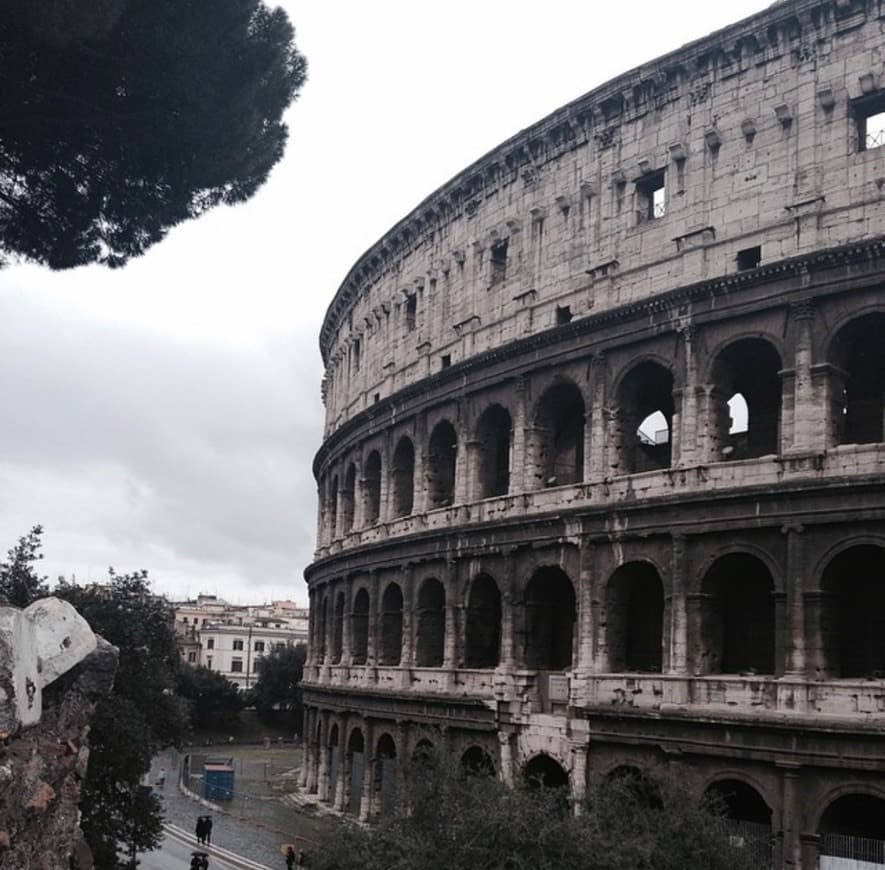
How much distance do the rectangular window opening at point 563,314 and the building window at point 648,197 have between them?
2293 mm

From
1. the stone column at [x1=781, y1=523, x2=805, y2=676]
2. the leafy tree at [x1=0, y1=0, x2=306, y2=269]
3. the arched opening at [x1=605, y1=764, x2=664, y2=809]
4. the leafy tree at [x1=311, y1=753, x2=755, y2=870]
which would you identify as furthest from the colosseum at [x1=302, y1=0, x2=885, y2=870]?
the leafy tree at [x1=0, y1=0, x2=306, y2=269]

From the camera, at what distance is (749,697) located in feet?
59.0

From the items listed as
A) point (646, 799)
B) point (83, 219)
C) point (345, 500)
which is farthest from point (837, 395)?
point (345, 500)

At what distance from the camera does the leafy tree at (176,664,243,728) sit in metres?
60.1

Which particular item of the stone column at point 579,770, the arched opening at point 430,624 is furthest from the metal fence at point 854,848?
the arched opening at point 430,624

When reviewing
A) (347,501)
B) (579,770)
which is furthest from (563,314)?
(347,501)

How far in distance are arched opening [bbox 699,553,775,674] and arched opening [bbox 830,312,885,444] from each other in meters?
2.65

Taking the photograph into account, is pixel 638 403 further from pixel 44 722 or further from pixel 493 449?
pixel 44 722

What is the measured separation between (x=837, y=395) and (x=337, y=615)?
18.0 meters

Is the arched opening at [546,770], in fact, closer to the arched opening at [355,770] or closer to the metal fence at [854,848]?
the metal fence at [854,848]

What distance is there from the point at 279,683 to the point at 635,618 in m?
43.4

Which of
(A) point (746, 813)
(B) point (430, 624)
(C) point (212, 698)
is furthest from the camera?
(C) point (212, 698)

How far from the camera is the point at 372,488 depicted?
3128cm

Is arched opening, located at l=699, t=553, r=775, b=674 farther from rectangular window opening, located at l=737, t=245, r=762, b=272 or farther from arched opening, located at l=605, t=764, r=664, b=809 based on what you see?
rectangular window opening, located at l=737, t=245, r=762, b=272
